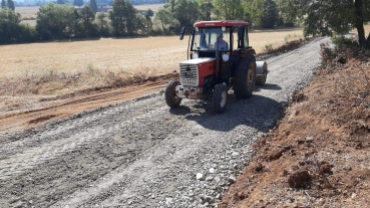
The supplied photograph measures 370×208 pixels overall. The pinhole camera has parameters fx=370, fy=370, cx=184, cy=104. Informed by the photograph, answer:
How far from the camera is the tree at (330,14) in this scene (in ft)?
56.5

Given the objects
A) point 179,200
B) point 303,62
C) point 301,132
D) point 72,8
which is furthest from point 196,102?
point 72,8

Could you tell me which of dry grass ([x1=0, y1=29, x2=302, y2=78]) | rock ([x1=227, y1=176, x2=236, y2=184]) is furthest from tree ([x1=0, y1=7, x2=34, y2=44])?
rock ([x1=227, y1=176, x2=236, y2=184])

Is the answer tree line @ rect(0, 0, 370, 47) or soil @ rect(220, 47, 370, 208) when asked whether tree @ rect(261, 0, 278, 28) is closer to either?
tree line @ rect(0, 0, 370, 47)

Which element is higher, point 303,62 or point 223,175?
point 303,62

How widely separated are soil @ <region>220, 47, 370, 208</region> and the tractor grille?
8.24ft

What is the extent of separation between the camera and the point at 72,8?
235ft

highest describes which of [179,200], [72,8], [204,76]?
[72,8]

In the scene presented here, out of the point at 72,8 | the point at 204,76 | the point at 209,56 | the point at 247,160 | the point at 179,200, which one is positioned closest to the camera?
the point at 179,200

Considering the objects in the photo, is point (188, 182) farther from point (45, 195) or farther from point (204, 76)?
point (204, 76)

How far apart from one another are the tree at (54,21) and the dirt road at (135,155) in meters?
63.7

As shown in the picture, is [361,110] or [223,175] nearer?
[223,175]

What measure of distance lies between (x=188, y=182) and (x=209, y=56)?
5.22 meters

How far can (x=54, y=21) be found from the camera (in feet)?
229

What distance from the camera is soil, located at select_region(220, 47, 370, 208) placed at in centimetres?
484
